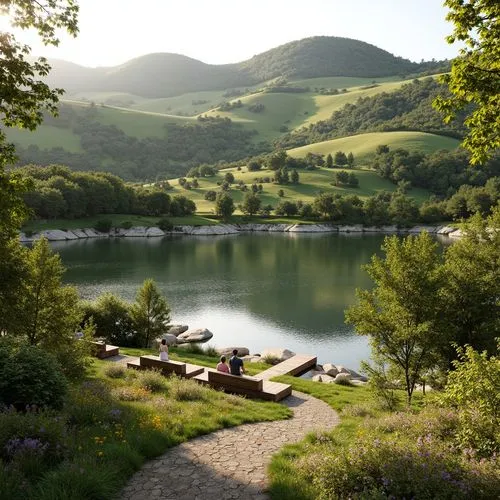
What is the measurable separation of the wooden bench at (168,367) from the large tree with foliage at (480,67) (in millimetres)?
16342

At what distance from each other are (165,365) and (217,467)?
42.5 feet

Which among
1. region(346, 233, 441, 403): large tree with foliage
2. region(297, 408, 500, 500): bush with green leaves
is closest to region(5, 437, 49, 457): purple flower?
region(297, 408, 500, 500): bush with green leaves

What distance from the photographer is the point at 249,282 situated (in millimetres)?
69438

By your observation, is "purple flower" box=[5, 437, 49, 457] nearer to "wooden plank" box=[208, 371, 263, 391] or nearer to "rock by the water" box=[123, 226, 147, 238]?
"wooden plank" box=[208, 371, 263, 391]

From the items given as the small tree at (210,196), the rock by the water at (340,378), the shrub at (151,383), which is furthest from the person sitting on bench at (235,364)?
the small tree at (210,196)

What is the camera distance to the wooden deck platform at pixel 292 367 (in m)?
28.1

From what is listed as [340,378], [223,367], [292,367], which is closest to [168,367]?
[223,367]

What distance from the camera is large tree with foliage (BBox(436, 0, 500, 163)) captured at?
12.8m

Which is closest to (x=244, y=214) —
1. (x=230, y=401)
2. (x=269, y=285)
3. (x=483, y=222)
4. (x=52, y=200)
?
(x=52, y=200)

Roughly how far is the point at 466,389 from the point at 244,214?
150 m

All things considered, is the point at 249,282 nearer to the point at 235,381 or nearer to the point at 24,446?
the point at 235,381

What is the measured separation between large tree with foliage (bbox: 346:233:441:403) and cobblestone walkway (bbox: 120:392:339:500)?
6556mm

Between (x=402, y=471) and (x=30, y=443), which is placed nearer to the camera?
(x=402, y=471)

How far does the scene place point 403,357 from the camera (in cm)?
2153
